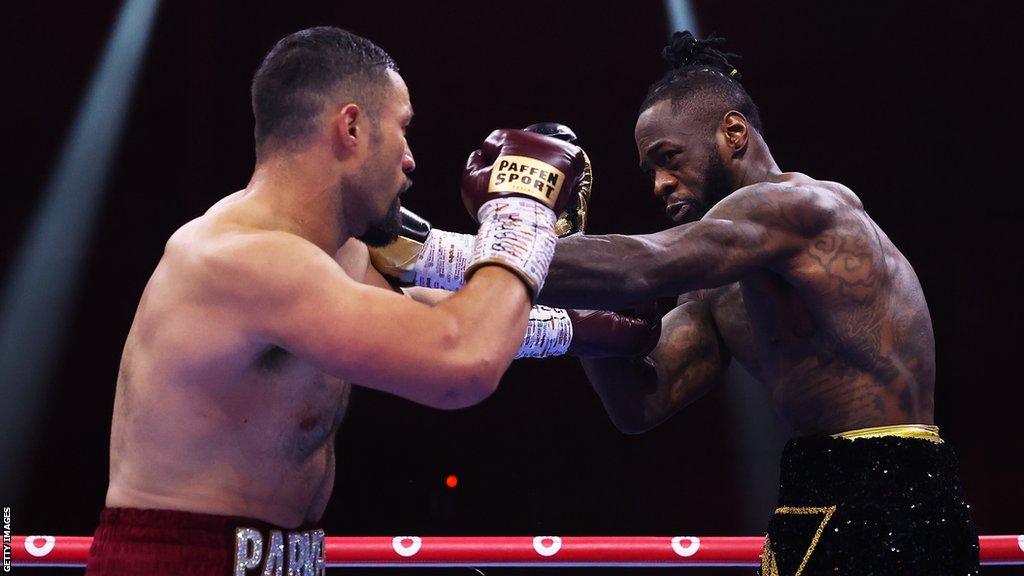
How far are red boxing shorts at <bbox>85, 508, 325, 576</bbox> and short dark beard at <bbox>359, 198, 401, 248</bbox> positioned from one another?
1.69ft

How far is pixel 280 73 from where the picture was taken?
154cm

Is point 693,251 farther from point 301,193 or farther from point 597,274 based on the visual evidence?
point 301,193

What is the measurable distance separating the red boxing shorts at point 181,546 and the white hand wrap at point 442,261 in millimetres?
664

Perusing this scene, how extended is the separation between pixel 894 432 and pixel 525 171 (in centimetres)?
93

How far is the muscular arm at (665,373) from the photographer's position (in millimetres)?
2402

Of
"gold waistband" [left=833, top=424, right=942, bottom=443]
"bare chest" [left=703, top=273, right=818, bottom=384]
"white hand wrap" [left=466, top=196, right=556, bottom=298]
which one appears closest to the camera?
"white hand wrap" [left=466, top=196, right=556, bottom=298]

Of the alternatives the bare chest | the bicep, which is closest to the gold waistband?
the bare chest

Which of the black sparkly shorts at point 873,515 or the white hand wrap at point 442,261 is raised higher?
the white hand wrap at point 442,261

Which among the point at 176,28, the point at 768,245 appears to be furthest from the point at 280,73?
the point at 176,28

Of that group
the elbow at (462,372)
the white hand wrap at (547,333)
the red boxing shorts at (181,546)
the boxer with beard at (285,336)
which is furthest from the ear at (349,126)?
the white hand wrap at (547,333)

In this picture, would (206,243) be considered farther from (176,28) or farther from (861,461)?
(176,28)

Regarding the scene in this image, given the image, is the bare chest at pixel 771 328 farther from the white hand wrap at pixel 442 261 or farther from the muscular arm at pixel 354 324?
the muscular arm at pixel 354 324

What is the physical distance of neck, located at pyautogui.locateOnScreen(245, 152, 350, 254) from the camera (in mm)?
1496

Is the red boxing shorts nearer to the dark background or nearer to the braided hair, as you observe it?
the braided hair
